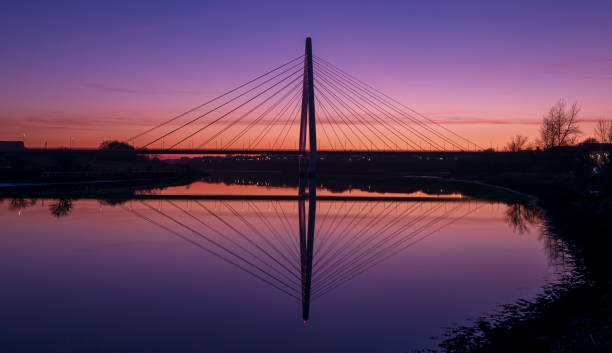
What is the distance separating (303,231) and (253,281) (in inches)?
375

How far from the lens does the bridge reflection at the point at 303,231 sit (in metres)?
13.5

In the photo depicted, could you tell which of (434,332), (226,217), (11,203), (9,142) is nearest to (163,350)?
(434,332)

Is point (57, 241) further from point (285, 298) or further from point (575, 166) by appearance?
point (575, 166)

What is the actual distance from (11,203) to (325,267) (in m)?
27.4

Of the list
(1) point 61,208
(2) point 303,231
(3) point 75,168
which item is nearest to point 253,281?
(2) point 303,231

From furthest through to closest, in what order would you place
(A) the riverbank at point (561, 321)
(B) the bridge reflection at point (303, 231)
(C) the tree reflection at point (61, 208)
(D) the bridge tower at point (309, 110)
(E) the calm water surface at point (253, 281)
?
(D) the bridge tower at point (309, 110), (C) the tree reflection at point (61, 208), (B) the bridge reflection at point (303, 231), (E) the calm water surface at point (253, 281), (A) the riverbank at point (561, 321)

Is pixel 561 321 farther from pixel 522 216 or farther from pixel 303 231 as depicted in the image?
pixel 522 216

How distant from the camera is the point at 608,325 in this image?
7320mm

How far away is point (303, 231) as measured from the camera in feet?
71.3

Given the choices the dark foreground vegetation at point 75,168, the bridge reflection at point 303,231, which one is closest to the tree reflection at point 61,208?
the bridge reflection at point 303,231

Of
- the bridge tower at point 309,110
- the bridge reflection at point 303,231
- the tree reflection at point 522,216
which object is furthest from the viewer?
the bridge tower at point 309,110

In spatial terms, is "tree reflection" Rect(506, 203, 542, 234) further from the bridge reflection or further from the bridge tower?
the bridge tower

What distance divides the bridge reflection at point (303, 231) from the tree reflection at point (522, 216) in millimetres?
2522

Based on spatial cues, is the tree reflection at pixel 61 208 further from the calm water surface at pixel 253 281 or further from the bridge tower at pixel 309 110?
the bridge tower at pixel 309 110
